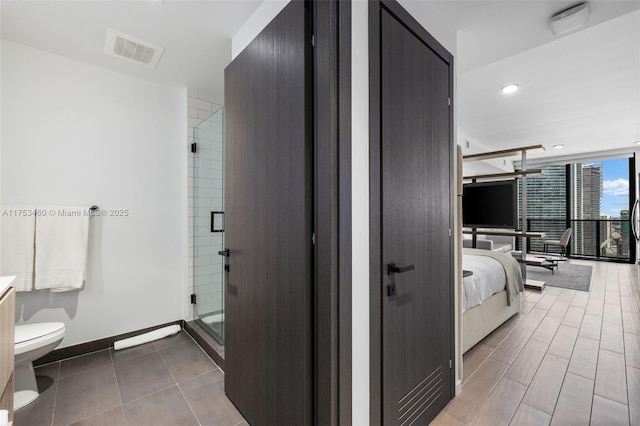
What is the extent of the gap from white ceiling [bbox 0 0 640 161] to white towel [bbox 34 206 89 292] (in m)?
1.33

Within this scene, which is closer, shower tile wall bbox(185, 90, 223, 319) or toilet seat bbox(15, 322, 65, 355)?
toilet seat bbox(15, 322, 65, 355)

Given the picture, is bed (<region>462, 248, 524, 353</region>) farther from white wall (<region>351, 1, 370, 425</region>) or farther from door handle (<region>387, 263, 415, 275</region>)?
white wall (<region>351, 1, 370, 425</region>)

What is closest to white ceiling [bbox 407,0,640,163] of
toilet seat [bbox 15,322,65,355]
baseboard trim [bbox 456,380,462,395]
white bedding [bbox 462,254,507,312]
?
white bedding [bbox 462,254,507,312]

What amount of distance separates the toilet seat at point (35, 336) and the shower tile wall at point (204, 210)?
3.52 ft

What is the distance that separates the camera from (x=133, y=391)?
1.86 meters

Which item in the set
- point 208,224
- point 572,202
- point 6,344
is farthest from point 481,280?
point 572,202

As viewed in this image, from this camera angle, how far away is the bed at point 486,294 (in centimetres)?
231

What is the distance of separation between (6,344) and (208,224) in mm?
1685

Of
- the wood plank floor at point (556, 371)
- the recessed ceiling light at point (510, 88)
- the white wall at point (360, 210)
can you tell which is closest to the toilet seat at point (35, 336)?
the white wall at point (360, 210)

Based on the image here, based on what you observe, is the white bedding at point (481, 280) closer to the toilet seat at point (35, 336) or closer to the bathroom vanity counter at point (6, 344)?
the bathroom vanity counter at point (6, 344)

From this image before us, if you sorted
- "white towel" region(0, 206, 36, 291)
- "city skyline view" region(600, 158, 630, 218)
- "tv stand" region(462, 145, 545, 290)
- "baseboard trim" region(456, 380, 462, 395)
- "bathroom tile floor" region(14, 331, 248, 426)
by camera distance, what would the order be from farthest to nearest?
"city skyline view" region(600, 158, 630, 218) < "tv stand" region(462, 145, 545, 290) < "white towel" region(0, 206, 36, 291) < "baseboard trim" region(456, 380, 462, 395) < "bathroom tile floor" region(14, 331, 248, 426)

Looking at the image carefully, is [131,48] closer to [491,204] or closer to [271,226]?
[271,226]

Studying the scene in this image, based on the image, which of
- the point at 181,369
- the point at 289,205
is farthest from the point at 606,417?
the point at 181,369

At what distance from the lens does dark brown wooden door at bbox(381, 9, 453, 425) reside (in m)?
1.31
